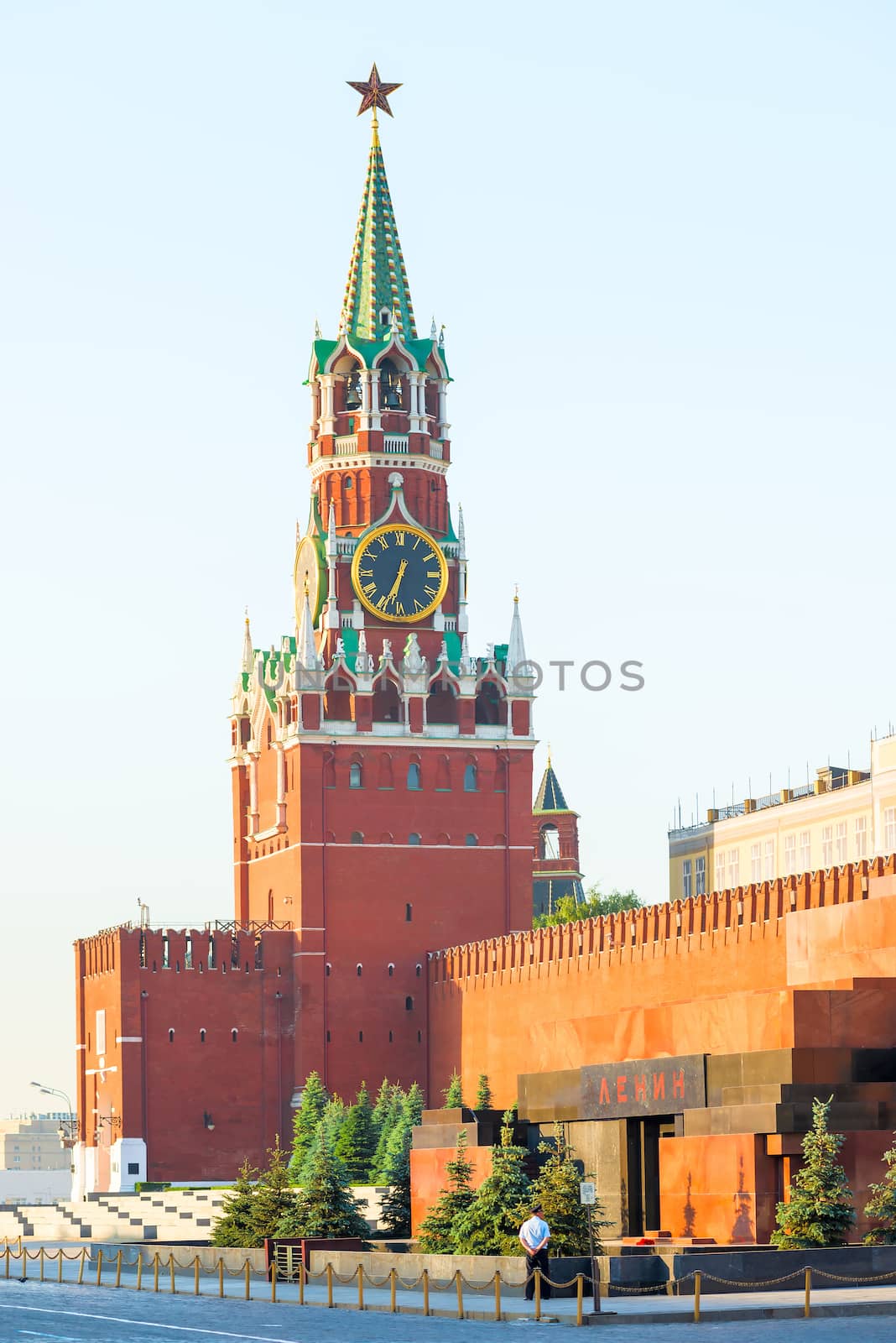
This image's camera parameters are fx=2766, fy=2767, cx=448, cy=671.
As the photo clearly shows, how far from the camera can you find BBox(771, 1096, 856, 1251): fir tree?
33656mm

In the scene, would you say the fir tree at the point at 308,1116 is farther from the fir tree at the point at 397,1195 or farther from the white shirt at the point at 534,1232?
the white shirt at the point at 534,1232

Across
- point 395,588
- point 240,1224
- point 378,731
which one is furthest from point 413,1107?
point 240,1224

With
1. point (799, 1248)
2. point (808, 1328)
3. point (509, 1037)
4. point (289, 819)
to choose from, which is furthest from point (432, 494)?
point (808, 1328)

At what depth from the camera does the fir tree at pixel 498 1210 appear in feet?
114

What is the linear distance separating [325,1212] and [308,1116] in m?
26.3

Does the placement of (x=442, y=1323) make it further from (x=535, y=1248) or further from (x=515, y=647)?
(x=515, y=647)

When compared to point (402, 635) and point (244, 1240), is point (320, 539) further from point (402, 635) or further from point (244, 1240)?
point (244, 1240)

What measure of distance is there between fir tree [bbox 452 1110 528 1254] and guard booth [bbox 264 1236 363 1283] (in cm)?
254

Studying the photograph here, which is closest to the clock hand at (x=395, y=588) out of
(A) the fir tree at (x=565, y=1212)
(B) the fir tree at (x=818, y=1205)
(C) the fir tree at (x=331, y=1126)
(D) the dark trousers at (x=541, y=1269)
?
(C) the fir tree at (x=331, y=1126)

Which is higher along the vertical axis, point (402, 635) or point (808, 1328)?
point (402, 635)

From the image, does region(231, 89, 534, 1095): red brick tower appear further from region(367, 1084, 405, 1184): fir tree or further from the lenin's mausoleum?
region(367, 1084, 405, 1184): fir tree

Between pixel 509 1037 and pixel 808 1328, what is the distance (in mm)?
36491

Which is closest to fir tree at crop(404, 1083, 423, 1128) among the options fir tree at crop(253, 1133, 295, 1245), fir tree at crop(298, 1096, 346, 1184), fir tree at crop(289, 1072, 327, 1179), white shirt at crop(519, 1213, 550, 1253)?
fir tree at crop(298, 1096, 346, 1184)

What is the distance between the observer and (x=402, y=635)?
72.9 metres
